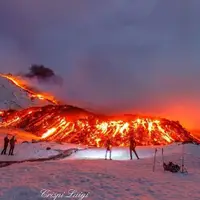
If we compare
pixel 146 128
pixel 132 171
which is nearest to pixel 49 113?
pixel 146 128

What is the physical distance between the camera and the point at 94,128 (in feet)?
240

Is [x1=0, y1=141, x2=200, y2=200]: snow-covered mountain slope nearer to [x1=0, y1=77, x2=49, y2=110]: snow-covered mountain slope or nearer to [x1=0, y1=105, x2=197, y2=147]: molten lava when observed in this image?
[x1=0, y1=105, x2=197, y2=147]: molten lava

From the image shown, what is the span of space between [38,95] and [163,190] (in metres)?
124

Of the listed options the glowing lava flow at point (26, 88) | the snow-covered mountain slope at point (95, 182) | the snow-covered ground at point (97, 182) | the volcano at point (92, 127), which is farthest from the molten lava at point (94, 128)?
the glowing lava flow at point (26, 88)

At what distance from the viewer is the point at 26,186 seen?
51.8 feet

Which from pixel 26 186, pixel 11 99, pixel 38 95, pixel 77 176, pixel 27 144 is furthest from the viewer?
pixel 38 95

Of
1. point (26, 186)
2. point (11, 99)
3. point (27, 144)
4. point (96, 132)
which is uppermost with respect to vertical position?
point (11, 99)

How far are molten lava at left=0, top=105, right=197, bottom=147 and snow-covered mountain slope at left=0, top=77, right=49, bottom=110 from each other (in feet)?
141

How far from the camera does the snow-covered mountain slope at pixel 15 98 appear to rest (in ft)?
415

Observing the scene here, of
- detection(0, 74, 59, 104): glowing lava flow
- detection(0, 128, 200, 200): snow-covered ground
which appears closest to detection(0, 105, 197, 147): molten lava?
detection(0, 128, 200, 200): snow-covered ground

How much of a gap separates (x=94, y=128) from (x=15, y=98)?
63.2 metres

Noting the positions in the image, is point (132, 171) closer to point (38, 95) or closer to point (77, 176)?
point (77, 176)

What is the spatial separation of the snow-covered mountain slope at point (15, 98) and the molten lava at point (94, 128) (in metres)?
43.0

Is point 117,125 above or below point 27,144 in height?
above
